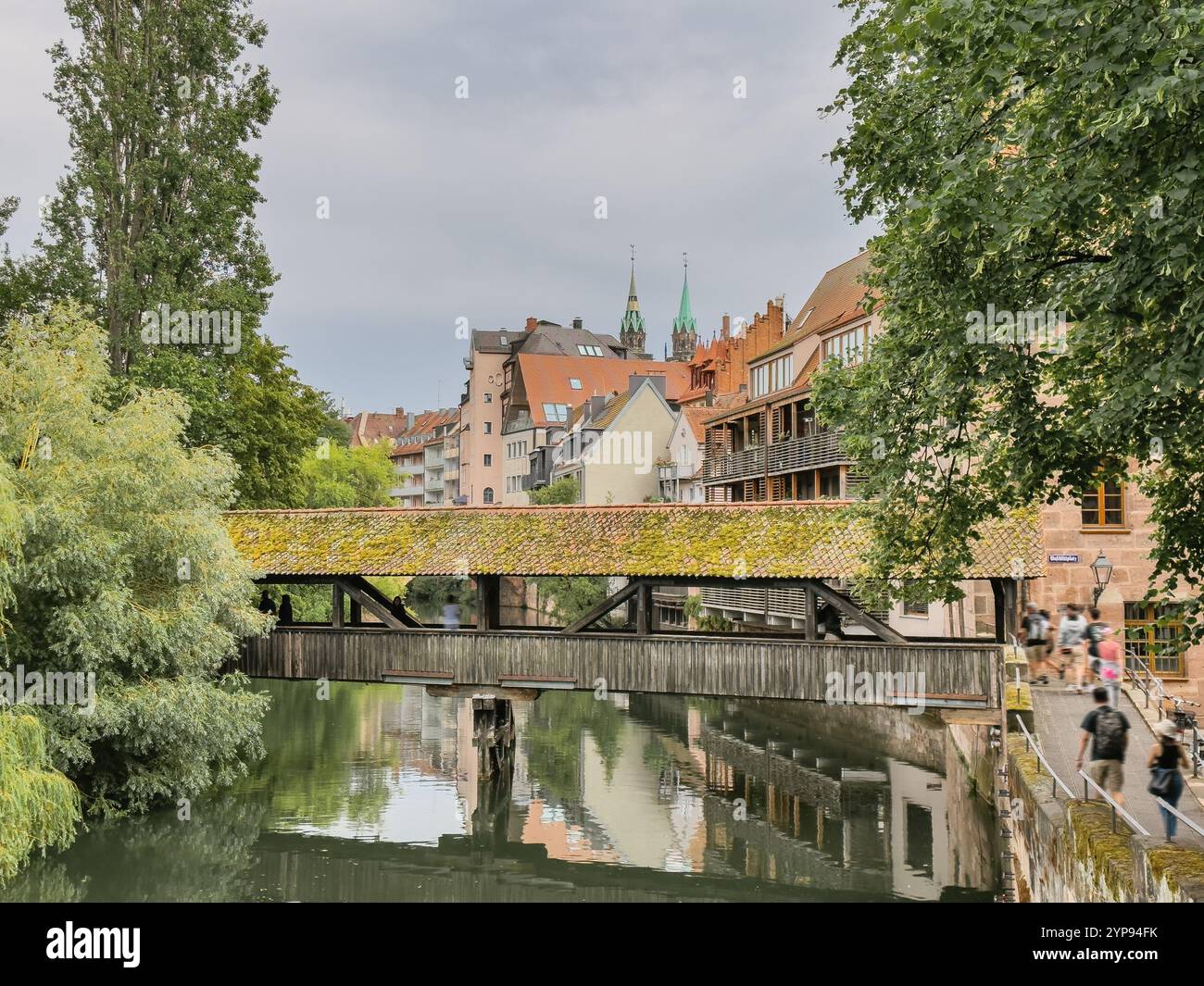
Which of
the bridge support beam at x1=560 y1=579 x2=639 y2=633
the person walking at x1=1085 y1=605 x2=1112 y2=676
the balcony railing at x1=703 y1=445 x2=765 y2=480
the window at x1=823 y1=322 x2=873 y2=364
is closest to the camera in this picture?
the person walking at x1=1085 y1=605 x2=1112 y2=676

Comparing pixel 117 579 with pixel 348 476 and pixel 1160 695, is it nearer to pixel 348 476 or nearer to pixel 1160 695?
pixel 1160 695

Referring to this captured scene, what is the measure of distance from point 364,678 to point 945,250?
11525mm

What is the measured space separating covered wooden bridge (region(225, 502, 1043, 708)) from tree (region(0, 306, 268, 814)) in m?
1.54

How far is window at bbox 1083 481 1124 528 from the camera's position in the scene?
58.4 ft

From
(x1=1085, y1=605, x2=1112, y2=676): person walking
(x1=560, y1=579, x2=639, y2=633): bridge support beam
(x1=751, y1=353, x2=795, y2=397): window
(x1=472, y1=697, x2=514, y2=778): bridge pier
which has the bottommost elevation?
(x1=472, y1=697, x2=514, y2=778): bridge pier

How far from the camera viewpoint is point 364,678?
57.3 feet

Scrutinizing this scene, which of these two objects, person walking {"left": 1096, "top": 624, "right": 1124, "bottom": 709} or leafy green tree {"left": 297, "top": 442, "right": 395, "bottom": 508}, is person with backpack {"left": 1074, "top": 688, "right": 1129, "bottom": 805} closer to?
person walking {"left": 1096, "top": 624, "right": 1124, "bottom": 709}

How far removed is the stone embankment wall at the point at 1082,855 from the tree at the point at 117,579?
9865mm

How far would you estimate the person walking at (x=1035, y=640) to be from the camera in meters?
15.4

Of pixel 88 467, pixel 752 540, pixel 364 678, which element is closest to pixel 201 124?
pixel 88 467

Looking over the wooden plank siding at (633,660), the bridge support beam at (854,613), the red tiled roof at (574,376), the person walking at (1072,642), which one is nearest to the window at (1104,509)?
the person walking at (1072,642)

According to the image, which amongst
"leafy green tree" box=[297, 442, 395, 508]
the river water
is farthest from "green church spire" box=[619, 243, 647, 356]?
the river water

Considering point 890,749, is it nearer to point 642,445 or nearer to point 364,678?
point 364,678

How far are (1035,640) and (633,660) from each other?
5.26m
